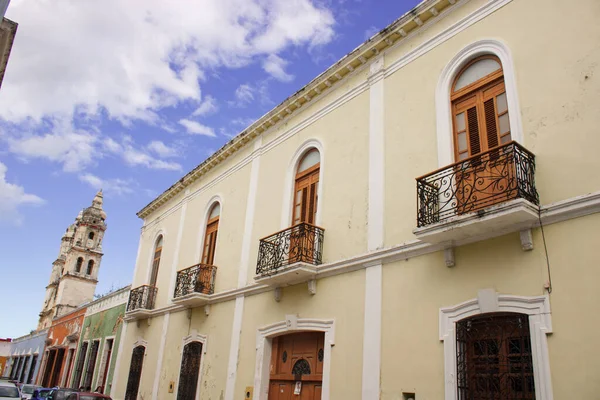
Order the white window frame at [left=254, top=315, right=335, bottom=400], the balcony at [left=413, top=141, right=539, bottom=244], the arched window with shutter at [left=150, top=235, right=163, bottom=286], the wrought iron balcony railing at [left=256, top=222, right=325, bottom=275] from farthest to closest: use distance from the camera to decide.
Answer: the arched window with shutter at [left=150, top=235, right=163, bottom=286] < the wrought iron balcony railing at [left=256, top=222, right=325, bottom=275] < the white window frame at [left=254, top=315, right=335, bottom=400] < the balcony at [left=413, top=141, right=539, bottom=244]

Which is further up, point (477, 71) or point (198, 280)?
point (477, 71)

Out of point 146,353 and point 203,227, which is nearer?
point 203,227

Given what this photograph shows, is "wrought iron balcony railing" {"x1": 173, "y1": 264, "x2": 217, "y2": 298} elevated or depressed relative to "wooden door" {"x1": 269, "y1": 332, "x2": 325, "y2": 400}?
elevated

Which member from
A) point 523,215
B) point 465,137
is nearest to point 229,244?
point 465,137

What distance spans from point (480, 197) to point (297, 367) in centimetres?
488

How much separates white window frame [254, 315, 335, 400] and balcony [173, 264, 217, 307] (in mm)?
2654

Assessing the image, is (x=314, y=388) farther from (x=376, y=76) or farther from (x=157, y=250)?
(x=157, y=250)

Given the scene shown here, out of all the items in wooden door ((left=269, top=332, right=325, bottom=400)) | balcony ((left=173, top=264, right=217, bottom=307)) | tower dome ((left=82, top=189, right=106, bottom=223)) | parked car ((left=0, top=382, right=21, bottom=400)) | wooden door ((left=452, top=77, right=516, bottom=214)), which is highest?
tower dome ((left=82, top=189, right=106, bottom=223))

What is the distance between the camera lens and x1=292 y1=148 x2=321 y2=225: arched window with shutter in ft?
35.8

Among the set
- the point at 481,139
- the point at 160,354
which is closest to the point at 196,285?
the point at 160,354

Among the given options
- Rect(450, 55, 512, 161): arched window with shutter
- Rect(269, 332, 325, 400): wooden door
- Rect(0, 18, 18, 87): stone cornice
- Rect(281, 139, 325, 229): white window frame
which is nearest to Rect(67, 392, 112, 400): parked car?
Rect(269, 332, 325, 400): wooden door

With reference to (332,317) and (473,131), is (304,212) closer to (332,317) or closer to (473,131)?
(332,317)

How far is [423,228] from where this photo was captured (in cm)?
720

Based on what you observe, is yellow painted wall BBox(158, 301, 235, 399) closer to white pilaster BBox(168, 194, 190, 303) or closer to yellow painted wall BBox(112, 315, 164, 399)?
yellow painted wall BBox(112, 315, 164, 399)
